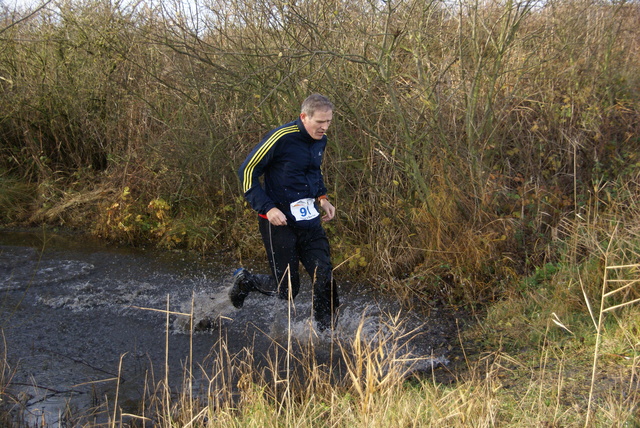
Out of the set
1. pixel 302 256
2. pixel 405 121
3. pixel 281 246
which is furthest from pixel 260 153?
pixel 405 121

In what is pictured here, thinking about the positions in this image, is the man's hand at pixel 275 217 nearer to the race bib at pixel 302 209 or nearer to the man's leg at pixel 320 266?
the race bib at pixel 302 209

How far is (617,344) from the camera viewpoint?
4.46 m

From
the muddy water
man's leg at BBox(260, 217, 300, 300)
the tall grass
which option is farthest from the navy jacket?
the tall grass

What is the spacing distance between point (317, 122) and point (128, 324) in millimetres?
2730

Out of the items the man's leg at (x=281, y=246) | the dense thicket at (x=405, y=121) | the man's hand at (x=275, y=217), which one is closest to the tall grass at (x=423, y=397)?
the man's leg at (x=281, y=246)

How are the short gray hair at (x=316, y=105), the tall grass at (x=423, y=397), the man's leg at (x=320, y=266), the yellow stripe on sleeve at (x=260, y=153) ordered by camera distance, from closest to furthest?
1. the tall grass at (x=423, y=397)
2. the short gray hair at (x=316, y=105)
3. the yellow stripe on sleeve at (x=260, y=153)
4. the man's leg at (x=320, y=266)

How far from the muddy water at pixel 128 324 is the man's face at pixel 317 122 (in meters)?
1.38

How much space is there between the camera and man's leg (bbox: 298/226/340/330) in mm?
5125

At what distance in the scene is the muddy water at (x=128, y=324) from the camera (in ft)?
14.8

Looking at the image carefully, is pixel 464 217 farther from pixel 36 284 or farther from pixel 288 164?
pixel 36 284

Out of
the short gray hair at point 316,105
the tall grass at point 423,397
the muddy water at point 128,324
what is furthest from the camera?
the short gray hair at point 316,105

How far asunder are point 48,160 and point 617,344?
31.2ft

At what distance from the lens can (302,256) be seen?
17.1 feet

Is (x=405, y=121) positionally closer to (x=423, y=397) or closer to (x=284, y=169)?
(x=284, y=169)
